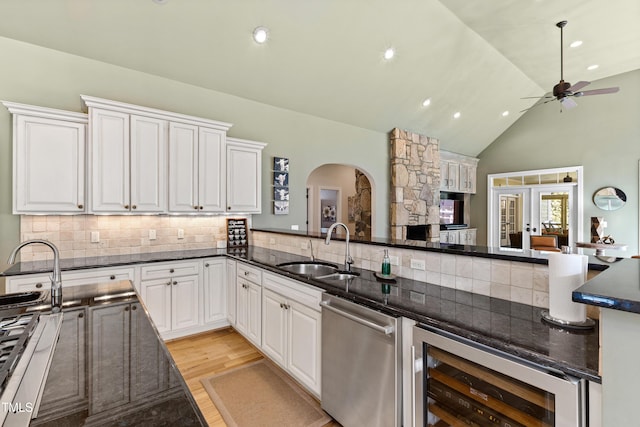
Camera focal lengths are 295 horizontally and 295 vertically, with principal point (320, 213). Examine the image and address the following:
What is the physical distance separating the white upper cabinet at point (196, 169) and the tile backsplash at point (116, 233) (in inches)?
18.3

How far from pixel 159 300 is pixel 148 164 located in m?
1.46

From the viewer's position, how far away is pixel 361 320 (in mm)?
1660

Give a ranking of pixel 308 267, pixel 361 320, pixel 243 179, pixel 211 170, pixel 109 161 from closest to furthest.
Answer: pixel 361 320, pixel 308 267, pixel 109 161, pixel 211 170, pixel 243 179

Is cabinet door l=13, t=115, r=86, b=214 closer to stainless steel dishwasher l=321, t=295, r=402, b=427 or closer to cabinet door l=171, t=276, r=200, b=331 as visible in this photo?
cabinet door l=171, t=276, r=200, b=331

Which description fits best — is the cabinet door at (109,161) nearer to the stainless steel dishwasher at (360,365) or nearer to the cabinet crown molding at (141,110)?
the cabinet crown molding at (141,110)

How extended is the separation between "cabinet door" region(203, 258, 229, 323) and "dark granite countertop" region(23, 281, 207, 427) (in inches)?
82.1

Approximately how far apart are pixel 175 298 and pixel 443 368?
2808 millimetres

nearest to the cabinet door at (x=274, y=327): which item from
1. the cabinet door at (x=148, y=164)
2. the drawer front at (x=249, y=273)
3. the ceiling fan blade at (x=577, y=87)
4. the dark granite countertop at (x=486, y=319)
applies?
the drawer front at (x=249, y=273)

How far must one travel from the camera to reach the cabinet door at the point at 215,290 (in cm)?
338

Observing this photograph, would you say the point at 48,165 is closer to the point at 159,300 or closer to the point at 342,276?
the point at 159,300

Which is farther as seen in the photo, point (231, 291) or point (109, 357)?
point (231, 291)

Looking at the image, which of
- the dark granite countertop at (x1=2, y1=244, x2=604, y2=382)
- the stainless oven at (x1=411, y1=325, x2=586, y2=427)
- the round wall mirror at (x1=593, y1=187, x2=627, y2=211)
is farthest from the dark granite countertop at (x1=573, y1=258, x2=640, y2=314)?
the round wall mirror at (x1=593, y1=187, x2=627, y2=211)

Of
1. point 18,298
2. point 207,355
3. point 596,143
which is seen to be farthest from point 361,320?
point 596,143

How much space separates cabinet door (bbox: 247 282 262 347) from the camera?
9.20 feet
